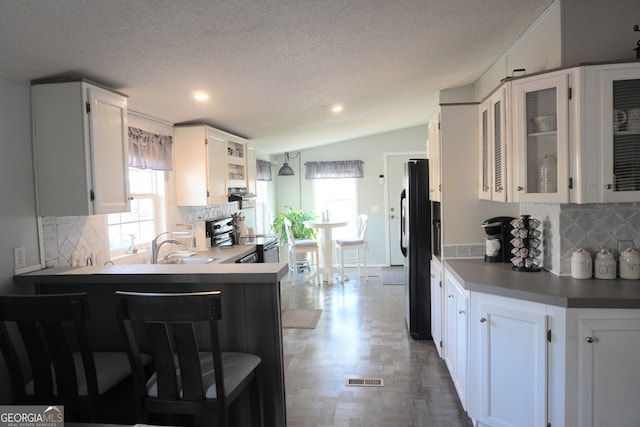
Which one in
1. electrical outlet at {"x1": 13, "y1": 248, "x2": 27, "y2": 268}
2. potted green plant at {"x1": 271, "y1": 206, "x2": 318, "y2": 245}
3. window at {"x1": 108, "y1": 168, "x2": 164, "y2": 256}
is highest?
window at {"x1": 108, "y1": 168, "x2": 164, "y2": 256}

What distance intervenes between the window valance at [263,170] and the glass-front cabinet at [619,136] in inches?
200

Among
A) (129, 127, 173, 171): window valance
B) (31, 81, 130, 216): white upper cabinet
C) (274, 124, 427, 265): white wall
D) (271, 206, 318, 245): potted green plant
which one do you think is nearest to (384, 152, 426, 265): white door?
(274, 124, 427, 265): white wall

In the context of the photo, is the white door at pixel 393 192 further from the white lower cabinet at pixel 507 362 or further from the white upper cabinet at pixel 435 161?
the white lower cabinet at pixel 507 362

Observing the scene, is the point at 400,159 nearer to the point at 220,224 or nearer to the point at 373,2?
the point at 220,224

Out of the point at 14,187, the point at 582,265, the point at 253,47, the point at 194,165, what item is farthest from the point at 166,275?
the point at 582,265

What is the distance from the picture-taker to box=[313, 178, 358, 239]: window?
320 inches

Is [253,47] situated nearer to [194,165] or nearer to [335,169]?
[194,165]

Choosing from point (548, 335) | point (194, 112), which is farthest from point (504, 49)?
point (194, 112)

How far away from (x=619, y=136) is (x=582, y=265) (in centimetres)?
70

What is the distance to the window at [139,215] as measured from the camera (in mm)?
3342

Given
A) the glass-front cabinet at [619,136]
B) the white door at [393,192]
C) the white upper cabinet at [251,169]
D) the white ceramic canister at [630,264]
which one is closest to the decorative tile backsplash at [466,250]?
the white ceramic canister at [630,264]

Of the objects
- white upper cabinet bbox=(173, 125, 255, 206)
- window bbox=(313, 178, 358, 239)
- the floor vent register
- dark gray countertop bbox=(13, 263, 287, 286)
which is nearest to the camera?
dark gray countertop bbox=(13, 263, 287, 286)

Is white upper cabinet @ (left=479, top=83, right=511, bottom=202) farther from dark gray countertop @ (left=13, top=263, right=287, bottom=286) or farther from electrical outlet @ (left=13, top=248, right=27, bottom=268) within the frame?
electrical outlet @ (left=13, top=248, right=27, bottom=268)

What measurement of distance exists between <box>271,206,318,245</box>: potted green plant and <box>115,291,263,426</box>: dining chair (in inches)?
215
